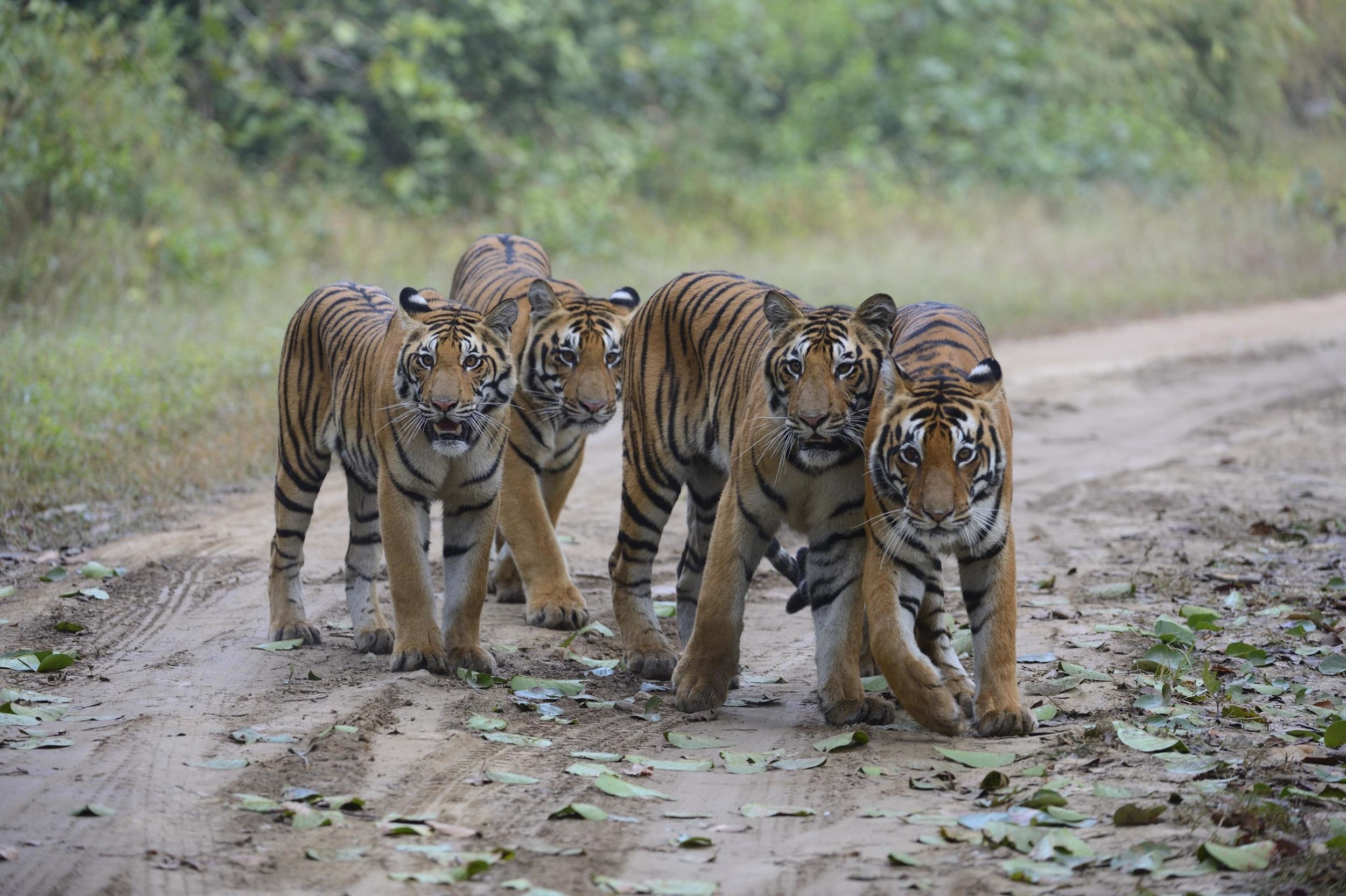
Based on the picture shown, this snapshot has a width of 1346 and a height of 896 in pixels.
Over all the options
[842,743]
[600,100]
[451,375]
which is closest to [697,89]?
[600,100]

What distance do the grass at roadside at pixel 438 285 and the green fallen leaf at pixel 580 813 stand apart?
12.0ft

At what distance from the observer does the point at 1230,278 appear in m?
14.1

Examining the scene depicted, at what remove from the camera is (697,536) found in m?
5.02

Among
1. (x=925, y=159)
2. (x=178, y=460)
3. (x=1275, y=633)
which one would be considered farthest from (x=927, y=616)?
(x=925, y=159)

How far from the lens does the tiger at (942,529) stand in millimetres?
3715

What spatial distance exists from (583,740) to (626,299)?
2154 millimetres

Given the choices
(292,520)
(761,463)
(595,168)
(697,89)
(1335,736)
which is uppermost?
(697,89)

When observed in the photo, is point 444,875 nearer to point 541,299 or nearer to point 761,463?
point 761,463

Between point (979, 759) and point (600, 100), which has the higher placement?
point (600, 100)

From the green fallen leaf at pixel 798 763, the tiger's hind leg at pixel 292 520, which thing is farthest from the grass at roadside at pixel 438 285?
the green fallen leaf at pixel 798 763

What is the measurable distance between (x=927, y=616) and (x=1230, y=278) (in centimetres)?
1106

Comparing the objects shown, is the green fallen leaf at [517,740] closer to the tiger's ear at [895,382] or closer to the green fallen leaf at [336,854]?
the green fallen leaf at [336,854]

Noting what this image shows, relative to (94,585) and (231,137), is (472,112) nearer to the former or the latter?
(231,137)

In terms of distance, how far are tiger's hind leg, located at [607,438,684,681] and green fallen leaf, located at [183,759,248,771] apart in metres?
1.57
